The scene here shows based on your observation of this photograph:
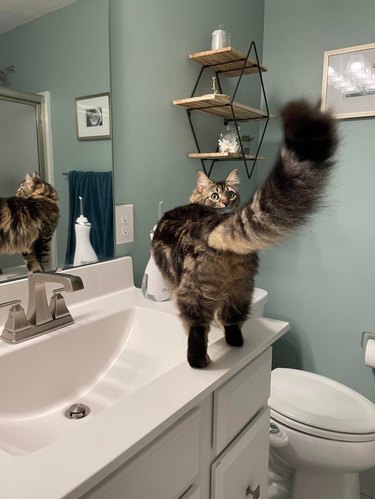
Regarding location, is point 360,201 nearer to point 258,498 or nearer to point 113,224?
point 113,224

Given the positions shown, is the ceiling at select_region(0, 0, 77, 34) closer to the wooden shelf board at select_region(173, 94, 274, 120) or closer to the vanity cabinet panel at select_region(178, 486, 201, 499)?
the wooden shelf board at select_region(173, 94, 274, 120)

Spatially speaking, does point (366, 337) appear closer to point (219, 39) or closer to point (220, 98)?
point (220, 98)

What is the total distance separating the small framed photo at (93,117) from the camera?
105cm

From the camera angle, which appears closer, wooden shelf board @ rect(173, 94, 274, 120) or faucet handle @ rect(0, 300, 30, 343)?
faucet handle @ rect(0, 300, 30, 343)

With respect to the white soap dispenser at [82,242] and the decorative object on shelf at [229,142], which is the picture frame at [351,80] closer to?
the decorative object on shelf at [229,142]

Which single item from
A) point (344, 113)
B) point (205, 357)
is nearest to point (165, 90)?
point (344, 113)

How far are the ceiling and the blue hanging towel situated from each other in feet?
1.26

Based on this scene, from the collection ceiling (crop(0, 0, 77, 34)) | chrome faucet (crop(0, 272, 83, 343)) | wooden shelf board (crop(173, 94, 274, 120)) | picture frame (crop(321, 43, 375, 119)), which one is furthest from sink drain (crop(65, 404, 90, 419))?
picture frame (crop(321, 43, 375, 119))

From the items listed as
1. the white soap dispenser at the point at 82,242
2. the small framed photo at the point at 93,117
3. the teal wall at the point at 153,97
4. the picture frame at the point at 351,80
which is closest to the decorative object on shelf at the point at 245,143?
the teal wall at the point at 153,97

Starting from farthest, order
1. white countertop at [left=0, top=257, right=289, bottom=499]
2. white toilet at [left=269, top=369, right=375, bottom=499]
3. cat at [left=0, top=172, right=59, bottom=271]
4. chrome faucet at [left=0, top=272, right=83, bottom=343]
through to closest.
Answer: white toilet at [left=269, top=369, right=375, bottom=499], cat at [left=0, top=172, right=59, bottom=271], chrome faucet at [left=0, top=272, right=83, bottom=343], white countertop at [left=0, top=257, right=289, bottom=499]

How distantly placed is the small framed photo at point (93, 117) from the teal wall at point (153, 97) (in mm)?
34

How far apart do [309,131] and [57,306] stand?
2.36 ft

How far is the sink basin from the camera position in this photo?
2.44 ft

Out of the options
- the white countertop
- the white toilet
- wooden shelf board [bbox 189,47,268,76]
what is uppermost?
wooden shelf board [bbox 189,47,268,76]
